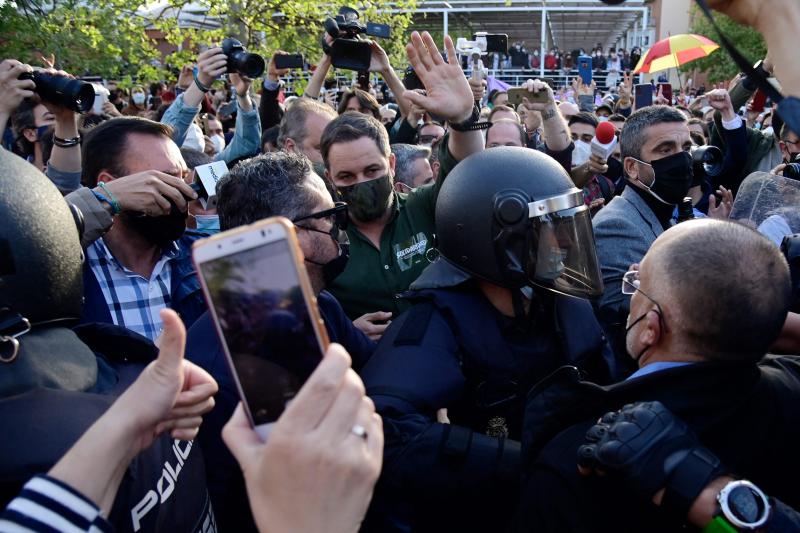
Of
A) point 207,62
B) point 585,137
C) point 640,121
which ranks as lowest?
point 585,137

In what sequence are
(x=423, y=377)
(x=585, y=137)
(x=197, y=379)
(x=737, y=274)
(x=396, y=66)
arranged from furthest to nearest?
(x=396, y=66), (x=585, y=137), (x=423, y=377), (x=737, y=274), (x=197, y=379)

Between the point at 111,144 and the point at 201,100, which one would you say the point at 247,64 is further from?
the point at 111,144

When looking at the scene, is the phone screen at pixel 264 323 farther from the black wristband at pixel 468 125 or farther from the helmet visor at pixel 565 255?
the black wristband at pixel 468 125

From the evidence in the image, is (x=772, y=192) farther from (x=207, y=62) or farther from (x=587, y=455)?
(x=207, y=62)

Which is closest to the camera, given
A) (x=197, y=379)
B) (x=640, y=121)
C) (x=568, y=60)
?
(x=197, y=379)

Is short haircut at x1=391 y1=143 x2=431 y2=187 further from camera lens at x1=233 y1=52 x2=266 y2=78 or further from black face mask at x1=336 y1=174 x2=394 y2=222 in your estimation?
black face mask at x1=336 y1=174 x2=394 y2=222

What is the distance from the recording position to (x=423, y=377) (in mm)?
1876

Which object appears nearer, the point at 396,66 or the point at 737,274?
the point at 737,274

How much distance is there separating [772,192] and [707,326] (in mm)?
1480

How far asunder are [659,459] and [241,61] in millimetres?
3884

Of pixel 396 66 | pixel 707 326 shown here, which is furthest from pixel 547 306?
pixel 396 66

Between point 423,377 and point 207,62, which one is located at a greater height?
point 207,62

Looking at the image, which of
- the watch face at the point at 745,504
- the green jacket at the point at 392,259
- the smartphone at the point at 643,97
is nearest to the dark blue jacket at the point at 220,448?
the green jacket at the point at 392,259

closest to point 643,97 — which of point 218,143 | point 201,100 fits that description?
point 218,143
